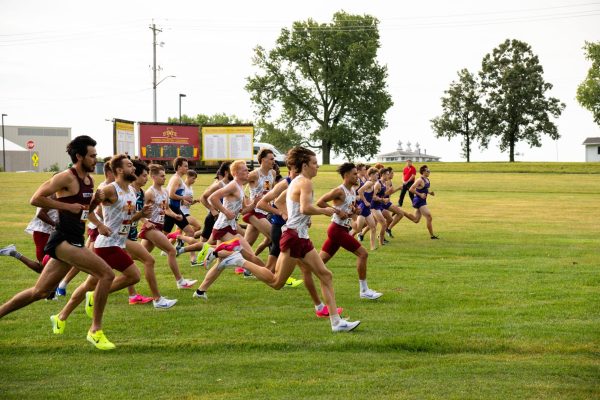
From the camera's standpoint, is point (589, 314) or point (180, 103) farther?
point (180, 103)

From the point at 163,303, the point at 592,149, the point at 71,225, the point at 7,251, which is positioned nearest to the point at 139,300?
the point at 163,303

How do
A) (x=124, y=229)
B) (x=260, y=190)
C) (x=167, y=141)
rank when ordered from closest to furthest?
(x=124, y=229)
(x=260, y=190)
(x=167, y=141)

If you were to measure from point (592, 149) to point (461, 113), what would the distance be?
103ft

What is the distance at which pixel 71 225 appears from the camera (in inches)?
334

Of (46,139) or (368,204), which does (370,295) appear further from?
(46,139)

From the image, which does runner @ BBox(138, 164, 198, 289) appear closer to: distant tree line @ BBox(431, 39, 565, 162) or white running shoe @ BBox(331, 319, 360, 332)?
white running shoe @ BBox(331, 319, 360, 332)

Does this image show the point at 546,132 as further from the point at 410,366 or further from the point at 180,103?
the point at 410,366

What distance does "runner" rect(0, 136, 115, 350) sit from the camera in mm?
8281

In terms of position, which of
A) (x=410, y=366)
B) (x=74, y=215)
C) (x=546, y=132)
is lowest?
(x=410, y=366)

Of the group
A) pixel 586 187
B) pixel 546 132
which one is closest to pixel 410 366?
pixel 586 187

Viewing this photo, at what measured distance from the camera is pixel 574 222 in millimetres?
27406

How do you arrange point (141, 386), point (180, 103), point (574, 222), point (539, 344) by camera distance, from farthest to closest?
1. point (180, 103)
2. point (574, 222)
3. point (539, 344)
4. point (141, 386)

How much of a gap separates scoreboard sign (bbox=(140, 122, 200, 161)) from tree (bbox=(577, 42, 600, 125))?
44112 millimetres

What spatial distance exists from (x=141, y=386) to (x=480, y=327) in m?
4.35
